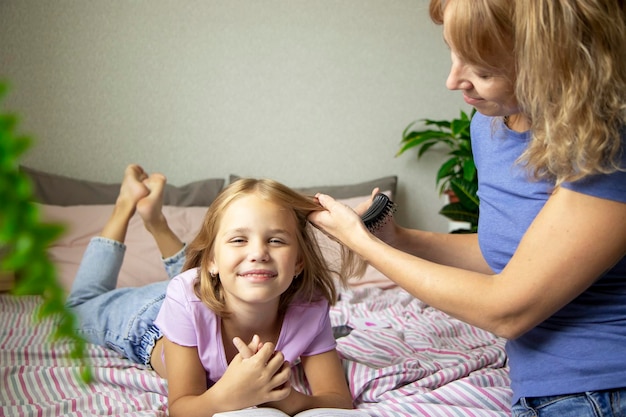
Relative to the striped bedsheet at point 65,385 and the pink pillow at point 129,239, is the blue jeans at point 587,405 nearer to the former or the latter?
the striped bedsheet at point 65,385

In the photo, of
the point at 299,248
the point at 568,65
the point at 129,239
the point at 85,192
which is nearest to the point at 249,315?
the point at 299,248

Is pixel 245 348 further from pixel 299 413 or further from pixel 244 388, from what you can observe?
pixel 299 413

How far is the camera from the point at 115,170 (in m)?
3.37

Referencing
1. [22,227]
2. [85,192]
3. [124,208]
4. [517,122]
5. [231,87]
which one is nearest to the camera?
[22,227]

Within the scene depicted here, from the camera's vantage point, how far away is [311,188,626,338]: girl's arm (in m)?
0.92

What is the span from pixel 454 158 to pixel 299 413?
2330mm

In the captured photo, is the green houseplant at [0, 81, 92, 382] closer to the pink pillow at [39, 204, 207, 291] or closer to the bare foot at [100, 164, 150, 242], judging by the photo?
the bare foot at [100, 164, 150, 242]

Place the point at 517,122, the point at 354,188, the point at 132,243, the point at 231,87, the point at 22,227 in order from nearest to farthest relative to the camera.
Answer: the point at 22,227
the point at 517,122
the point at 132,243
the point at 354,188
the point at 231,87

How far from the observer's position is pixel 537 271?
95cm

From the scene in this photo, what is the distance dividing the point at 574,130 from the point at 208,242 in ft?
2.92

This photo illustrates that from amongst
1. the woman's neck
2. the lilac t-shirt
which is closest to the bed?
the lilac t-shirt

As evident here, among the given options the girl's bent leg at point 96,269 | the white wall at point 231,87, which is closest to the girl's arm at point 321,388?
the girl's bent leg at point 96,269

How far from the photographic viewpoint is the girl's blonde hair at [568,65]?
2.90 feet

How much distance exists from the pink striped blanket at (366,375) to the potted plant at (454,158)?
1139mm
